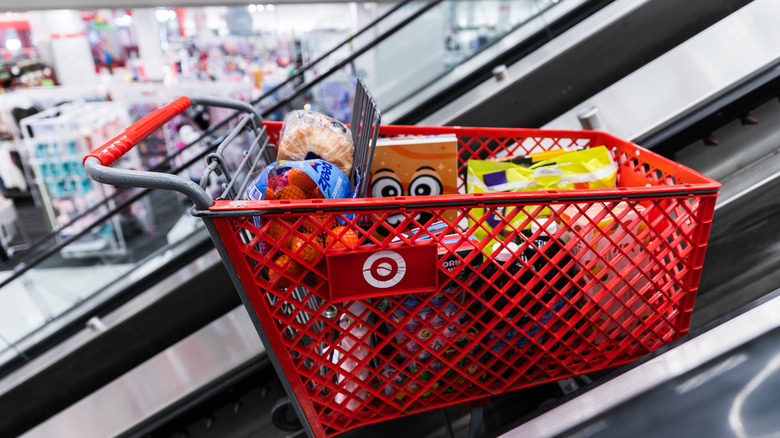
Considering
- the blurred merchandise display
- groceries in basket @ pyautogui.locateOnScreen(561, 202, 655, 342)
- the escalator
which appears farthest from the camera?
the blurred merchandise display

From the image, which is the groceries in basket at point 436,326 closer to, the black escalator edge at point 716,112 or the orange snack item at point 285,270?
the orange snack item at point 285,270

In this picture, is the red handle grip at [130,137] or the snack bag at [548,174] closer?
the red handle grip at [130,137]

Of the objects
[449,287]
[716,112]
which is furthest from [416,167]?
[716,112]

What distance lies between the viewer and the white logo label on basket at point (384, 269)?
106 centimetres

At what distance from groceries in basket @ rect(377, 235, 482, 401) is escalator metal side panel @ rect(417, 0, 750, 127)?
169cm

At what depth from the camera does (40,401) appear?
2.68m

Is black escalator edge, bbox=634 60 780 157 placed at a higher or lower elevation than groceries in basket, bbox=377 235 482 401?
higher

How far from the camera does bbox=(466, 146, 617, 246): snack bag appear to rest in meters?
1.44

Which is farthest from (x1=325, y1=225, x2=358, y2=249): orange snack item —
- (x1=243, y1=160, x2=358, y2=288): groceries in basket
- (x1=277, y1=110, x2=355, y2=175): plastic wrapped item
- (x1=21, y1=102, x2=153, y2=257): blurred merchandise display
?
(x1=21, y1=102, x2=153, y2=257): blurred merchandise display

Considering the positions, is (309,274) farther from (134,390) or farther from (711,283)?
(134,390)

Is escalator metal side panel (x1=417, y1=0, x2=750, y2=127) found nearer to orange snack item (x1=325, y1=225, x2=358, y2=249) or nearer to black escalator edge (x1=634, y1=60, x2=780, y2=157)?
black escalator edge (x1=634, y1=60, x2=780, y2=157)

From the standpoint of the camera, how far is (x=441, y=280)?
3.74 feet

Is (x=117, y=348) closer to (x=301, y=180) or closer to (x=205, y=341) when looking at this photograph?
(x=205, y=341)

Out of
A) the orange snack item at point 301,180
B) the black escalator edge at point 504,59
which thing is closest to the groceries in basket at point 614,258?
the orange snack item at point 301,180
